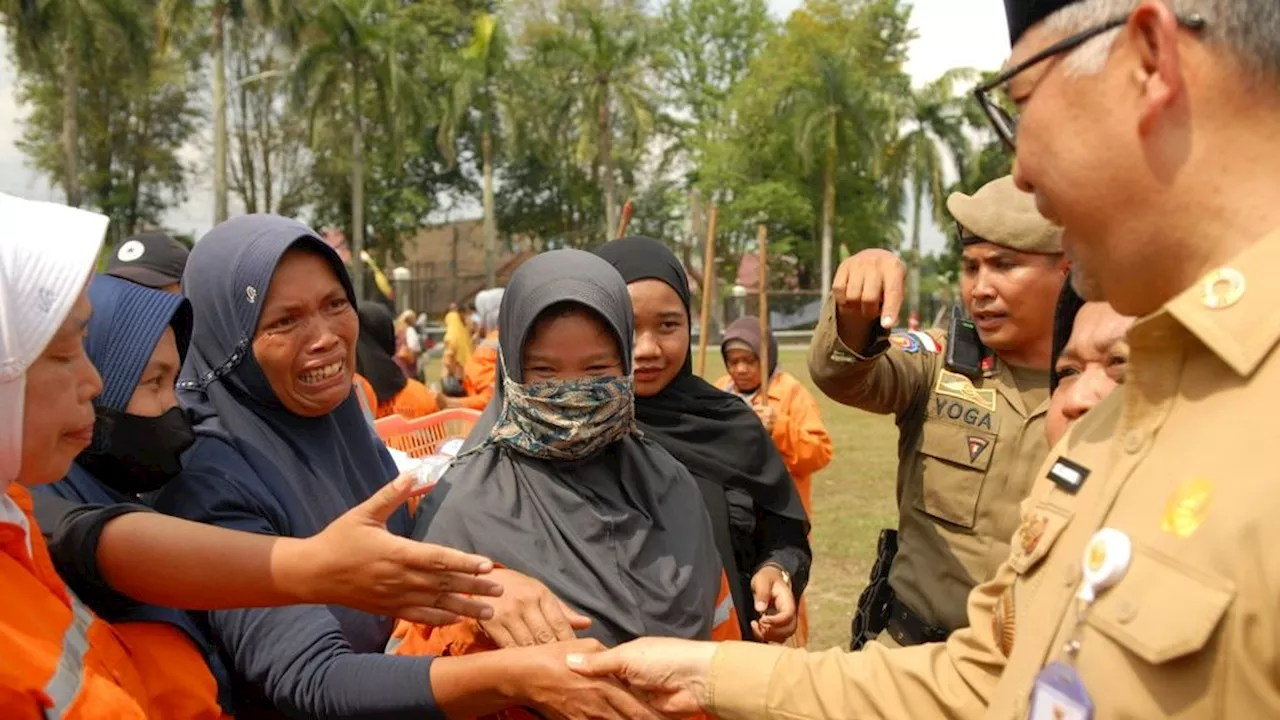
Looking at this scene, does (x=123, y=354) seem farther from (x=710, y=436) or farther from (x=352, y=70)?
(x=352, y=70)

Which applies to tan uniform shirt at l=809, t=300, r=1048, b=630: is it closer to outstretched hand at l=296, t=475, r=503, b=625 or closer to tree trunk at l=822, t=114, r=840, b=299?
outstretched hand at l=296, t=475, r=503, b=625

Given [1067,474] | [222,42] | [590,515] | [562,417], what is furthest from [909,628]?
[222,42]

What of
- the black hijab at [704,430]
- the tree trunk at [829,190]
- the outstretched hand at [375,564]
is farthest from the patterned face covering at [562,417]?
the tree trunk at [829,190]

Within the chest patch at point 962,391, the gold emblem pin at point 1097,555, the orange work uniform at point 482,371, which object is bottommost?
the orange work uniform at point 482,371

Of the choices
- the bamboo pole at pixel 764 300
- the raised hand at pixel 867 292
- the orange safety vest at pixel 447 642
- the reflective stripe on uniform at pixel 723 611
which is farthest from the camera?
the bamboo pole at pixel 764 300

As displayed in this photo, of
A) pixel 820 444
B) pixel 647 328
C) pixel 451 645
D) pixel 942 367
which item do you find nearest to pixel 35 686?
pixel 451 645

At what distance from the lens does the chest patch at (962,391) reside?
9.90ft

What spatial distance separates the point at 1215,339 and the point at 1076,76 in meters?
0.38

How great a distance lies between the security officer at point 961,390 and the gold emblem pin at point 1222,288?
1432mm

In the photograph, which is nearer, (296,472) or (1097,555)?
(1097,555)

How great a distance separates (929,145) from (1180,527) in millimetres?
39081

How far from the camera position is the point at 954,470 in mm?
2988

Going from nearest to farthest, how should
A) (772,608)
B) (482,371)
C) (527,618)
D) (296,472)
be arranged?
(527,618) < (296,472) < (772,608) < (482,371)

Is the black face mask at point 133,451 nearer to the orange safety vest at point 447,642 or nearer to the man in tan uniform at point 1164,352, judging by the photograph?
the orange safety vest at point 447,642
